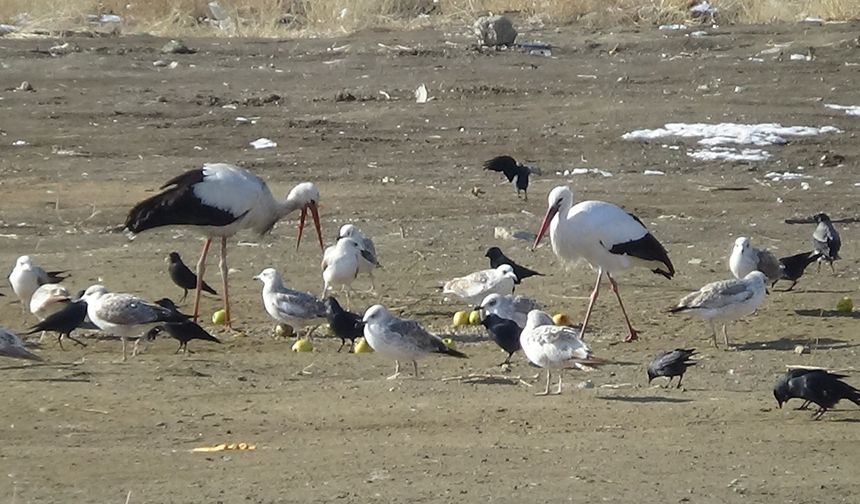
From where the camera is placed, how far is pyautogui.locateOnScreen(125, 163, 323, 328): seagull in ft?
49.7

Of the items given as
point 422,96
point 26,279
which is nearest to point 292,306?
point 26,279

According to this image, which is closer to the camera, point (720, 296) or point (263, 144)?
point (720, 296)

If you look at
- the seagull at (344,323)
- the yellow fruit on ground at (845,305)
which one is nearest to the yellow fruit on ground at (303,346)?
the seagull at (344,323)

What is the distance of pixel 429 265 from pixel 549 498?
25.5ft

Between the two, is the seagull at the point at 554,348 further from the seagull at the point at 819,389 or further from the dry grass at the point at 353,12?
the dry grass at the point at 353,12

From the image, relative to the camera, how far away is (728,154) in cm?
2208

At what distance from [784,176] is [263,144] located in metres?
6.80

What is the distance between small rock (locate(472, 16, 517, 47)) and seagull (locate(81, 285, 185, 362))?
1833cm

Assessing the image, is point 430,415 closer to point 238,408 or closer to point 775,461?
point 238,408

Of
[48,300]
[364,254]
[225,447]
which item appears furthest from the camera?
[364,254]

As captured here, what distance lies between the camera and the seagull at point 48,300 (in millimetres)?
13492

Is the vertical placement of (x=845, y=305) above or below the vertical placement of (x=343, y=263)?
below

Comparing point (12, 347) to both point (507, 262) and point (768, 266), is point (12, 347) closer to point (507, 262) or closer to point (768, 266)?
point (507, 262)

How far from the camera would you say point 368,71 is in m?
28.5
